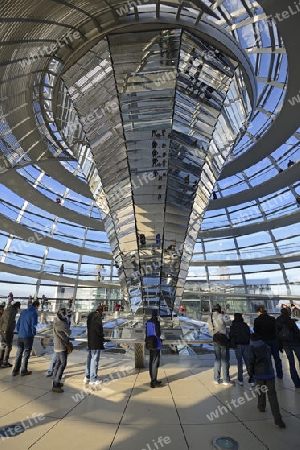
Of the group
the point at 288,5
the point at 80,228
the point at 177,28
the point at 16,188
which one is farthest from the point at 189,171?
the point at 80,228

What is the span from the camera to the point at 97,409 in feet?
14.0

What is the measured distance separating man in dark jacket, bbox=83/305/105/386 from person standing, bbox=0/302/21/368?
2.34 metres

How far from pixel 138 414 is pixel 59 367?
1.96m

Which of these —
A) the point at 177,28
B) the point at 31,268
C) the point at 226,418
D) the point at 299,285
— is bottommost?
the point at 226,418

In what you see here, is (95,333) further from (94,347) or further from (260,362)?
(260,362)

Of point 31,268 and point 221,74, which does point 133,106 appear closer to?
point 221,74

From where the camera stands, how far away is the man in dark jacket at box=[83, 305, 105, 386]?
5.59 metres

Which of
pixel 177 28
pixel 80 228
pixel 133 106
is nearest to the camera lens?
pixel 177 28

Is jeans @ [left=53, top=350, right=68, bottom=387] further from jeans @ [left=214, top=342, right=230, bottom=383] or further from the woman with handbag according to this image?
jeans @ [left=214, top=342, right=230, bottom=383]

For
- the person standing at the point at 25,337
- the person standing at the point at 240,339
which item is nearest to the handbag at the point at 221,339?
the person standing at the point at 240,339

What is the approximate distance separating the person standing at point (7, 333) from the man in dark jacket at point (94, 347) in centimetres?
234

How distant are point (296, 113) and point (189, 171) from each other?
8543 millimetres

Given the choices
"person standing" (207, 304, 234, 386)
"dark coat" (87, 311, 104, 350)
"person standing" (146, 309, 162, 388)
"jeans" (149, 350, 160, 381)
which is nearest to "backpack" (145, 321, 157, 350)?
"person standing" (146, 309, 162, 388)

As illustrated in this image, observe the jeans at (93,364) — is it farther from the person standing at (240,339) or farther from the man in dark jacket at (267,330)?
the man in dark jacket at (267,330)
